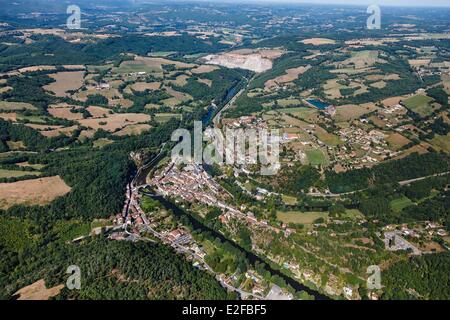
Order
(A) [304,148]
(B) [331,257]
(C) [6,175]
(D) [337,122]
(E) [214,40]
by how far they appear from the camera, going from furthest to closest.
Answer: (E) [214,40] → (D) [337,122] → (A) [304,148] → (C) [6,175] → (B) [331,257]

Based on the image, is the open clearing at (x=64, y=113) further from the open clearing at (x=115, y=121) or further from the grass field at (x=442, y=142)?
the grass field at (x=442, y=142)

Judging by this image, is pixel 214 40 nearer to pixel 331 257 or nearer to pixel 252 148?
pixel 252 148

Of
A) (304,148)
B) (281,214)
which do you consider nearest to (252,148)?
(304,148)

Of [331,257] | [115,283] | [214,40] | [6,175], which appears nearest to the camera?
[115,283]

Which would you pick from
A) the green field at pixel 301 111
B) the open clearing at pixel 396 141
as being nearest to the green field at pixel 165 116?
the green field at pixel 301 111

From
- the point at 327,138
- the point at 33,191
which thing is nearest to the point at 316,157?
the point at 327,138
